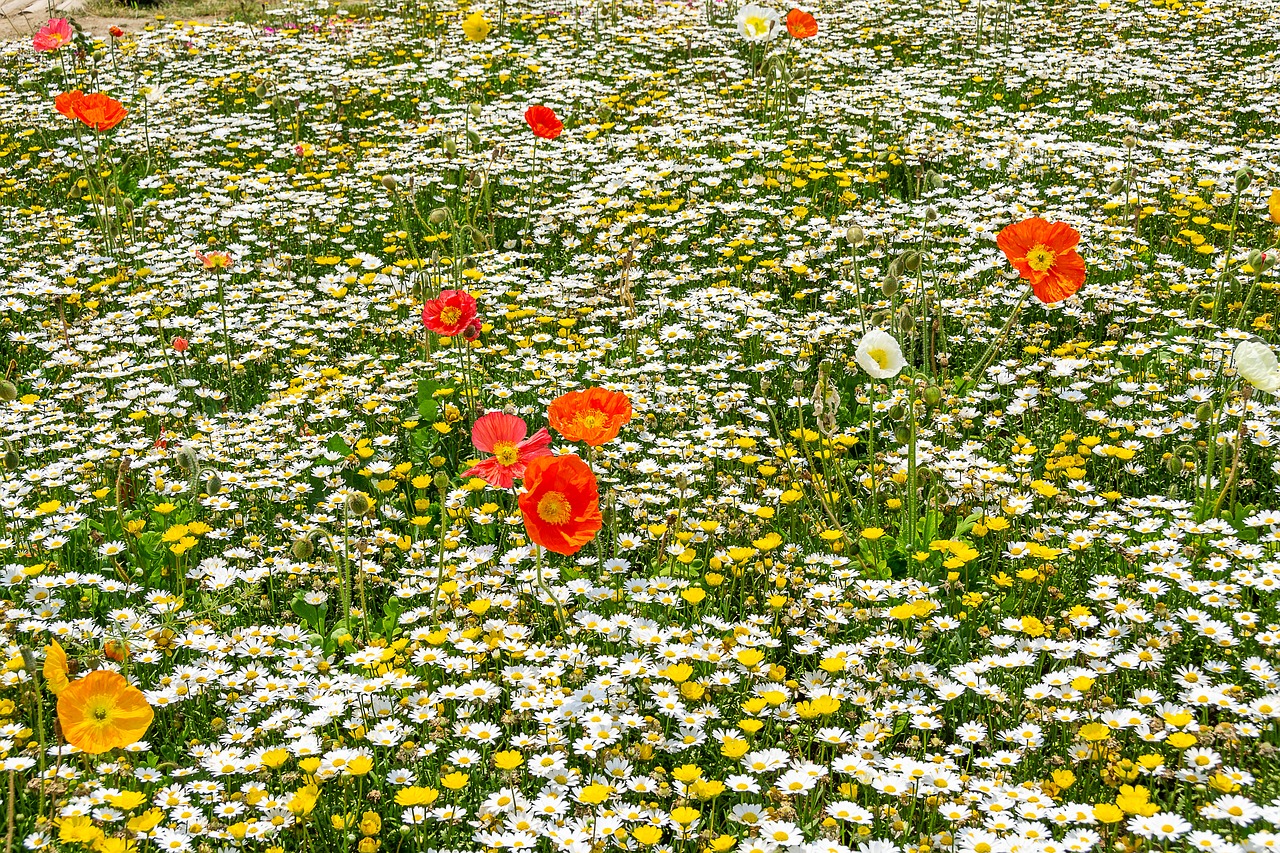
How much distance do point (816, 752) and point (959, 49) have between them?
7.52 meters

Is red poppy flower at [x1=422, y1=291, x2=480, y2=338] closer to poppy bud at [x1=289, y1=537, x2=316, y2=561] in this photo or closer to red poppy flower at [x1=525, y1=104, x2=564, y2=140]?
poppy bud at [x1=289, y1=537, x2=316, y2=561]

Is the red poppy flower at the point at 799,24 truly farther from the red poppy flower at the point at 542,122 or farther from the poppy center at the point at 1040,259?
the poppy center at the point at 1040,259

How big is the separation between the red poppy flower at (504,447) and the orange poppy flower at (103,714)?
3.34ft

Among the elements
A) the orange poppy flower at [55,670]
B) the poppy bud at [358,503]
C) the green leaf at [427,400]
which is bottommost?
the green leaf at [427,400]

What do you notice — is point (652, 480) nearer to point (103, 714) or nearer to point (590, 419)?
point (590, 419)

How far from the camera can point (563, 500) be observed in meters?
2.74

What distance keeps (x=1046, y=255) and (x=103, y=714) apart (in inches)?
118

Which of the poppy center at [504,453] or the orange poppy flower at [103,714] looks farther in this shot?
the poppy center at [504,453]

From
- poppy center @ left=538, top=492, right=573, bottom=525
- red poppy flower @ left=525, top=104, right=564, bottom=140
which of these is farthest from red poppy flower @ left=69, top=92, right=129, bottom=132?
poppy center @ left=538, top=492, right=573, bottom=525

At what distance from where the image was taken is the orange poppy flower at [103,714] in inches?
87.7

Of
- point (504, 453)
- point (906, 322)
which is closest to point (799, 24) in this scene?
point (906, 322)

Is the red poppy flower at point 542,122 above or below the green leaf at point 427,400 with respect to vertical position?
above

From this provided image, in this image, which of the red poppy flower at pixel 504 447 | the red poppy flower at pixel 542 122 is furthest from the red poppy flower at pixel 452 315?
the red poppy flower at pixel 542 122

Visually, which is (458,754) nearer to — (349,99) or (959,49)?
(349,99)
